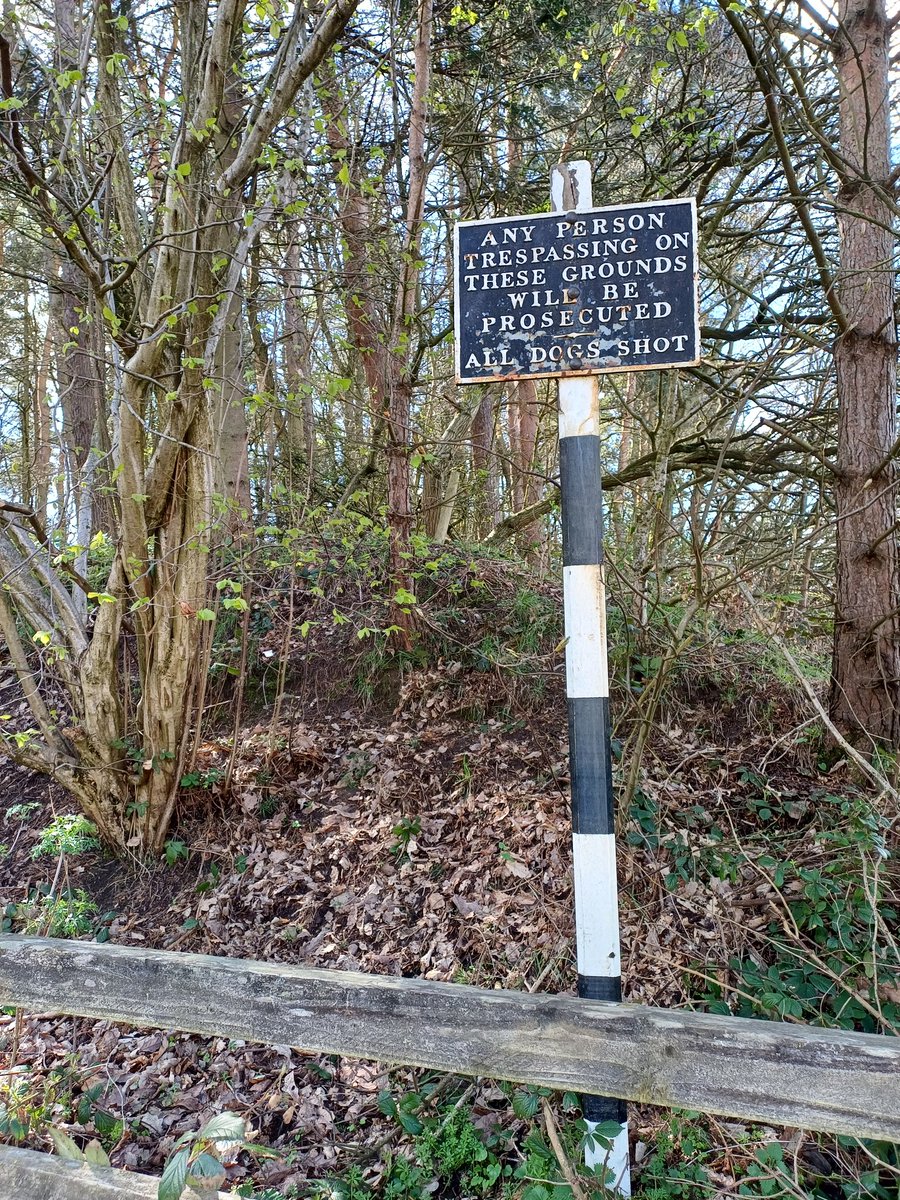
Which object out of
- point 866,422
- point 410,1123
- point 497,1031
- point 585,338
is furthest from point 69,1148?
point 866,422

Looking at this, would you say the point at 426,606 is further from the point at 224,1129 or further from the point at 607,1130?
the point at 224,1129

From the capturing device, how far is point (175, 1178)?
80.6 inches

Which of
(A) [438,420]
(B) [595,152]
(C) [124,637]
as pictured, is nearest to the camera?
(C) [124,637]

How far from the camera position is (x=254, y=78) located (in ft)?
22.5

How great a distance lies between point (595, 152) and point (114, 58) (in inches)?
159

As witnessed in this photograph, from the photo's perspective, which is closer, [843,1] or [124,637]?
[843,1]

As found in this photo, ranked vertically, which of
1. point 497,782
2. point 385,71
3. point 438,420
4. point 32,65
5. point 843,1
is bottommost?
point 497,782

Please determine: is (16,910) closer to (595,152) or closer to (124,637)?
(124,637)

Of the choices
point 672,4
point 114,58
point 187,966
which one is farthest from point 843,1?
point 187,966

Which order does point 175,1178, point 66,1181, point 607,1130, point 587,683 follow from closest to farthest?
point 175,1178, point 66,1181, point 607,1130, point 587,683

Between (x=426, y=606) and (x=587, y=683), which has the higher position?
(x=426, y=606)

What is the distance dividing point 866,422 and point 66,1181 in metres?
5.00

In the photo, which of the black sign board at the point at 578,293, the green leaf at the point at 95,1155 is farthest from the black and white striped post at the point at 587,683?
the green leaf at the point at 95,1155

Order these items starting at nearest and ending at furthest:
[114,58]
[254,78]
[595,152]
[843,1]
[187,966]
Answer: [187,966], [114,58], [843,1], [595,152], [254,78]
